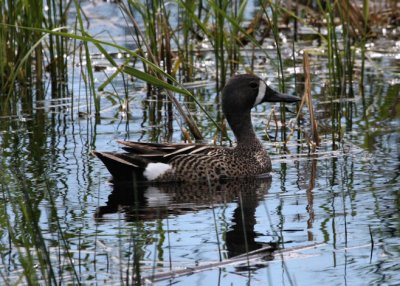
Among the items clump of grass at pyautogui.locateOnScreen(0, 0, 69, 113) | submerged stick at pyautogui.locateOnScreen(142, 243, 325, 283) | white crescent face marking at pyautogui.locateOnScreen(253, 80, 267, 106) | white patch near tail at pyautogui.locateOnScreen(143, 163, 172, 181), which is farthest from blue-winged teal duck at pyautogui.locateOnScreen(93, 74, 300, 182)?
submerged stick at pyautogui.locateOnScreen(142, 243, 325, 283)

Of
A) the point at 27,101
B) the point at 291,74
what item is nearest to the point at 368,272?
the point at 27,101

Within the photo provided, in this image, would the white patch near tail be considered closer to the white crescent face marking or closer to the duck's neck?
the duck's neck

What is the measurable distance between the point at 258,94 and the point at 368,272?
11.1ft

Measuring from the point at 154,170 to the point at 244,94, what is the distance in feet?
3.53

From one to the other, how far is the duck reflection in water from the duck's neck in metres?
0.40

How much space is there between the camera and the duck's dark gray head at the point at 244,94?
845 centimetres

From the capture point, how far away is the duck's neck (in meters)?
8.36

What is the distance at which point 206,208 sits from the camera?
22.7ft

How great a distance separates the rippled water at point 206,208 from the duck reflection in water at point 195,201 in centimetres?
1

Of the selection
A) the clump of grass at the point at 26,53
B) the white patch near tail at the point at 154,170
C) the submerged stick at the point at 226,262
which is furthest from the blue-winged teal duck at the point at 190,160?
the submerged stick at the point at 226,262

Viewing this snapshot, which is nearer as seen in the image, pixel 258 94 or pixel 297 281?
pixel 297 281

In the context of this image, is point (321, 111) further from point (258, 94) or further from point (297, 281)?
point (297, 281)

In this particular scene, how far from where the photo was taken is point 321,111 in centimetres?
968

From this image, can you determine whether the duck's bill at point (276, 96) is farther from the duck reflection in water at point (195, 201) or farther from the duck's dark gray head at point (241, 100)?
the duck reflection in water at point (195, 201)
